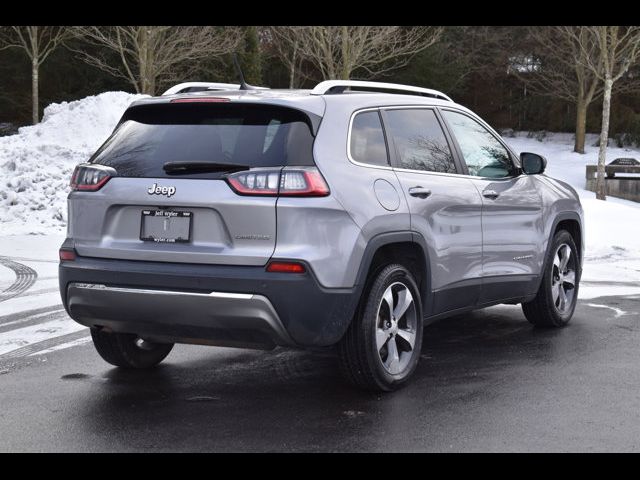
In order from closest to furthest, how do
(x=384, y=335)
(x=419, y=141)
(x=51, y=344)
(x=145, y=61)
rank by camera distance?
(x=384, y=335) < (x=419, y=141) < (x=51, y=344) < (x=145, y=61)

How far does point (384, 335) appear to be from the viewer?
591 centimetres

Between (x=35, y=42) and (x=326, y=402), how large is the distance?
36.3 meters

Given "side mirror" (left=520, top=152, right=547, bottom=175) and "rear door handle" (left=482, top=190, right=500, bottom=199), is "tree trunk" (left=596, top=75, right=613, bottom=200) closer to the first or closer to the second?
"side mirror" (left=520, top=152, right=547, bottom=175)

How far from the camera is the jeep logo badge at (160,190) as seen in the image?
5398 mm

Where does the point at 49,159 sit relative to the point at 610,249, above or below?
above

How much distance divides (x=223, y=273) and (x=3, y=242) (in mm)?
9881

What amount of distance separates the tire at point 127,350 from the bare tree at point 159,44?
2848cm

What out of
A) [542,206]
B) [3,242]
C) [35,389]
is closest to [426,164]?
[542,206]

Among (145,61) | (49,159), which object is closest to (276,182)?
(49,159)

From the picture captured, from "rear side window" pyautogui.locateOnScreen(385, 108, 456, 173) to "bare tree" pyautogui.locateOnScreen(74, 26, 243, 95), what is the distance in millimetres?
28640

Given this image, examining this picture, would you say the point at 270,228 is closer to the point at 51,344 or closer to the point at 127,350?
the point at 127,350

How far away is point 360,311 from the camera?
569cm

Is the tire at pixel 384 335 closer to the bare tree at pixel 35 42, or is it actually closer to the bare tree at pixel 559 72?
the bare tree at pixel 35 42

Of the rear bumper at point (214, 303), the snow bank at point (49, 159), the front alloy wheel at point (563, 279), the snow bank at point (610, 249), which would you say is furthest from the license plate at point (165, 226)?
the snow bank at point (49, 159)
